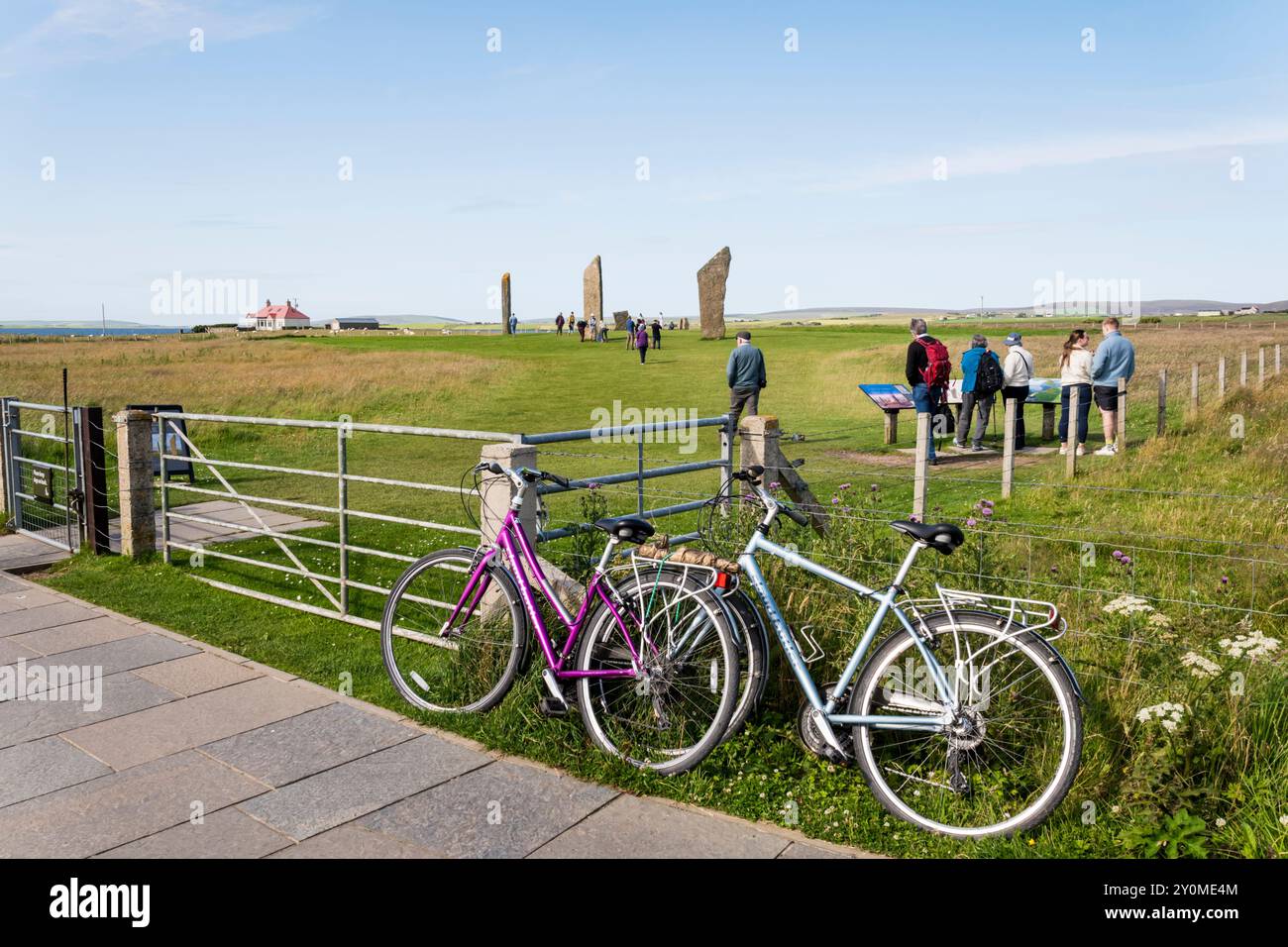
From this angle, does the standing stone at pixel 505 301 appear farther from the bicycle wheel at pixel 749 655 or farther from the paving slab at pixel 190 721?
the bicycle wheel at pixel 749 655

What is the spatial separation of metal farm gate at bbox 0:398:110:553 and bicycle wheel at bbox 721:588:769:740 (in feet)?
23.8

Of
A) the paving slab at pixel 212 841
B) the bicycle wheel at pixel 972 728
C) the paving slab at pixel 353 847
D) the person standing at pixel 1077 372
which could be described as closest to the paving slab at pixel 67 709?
the paving slab at pixel 212 841

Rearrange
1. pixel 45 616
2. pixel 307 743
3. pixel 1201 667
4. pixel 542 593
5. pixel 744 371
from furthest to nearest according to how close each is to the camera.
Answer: pixel 744 371, pixel 45 616, pixel 542 593, pixel 307 743, pixel 1201 667

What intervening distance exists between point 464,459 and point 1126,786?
13.8 meters

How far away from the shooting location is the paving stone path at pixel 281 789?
3977 mm

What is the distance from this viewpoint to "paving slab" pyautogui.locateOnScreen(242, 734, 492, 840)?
422cm

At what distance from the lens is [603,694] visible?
4.79m

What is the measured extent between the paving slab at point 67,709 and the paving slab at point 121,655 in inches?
13.5

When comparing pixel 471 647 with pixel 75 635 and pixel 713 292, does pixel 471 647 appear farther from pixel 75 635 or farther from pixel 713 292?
pixel 713 292

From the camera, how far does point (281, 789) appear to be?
4.50 meters

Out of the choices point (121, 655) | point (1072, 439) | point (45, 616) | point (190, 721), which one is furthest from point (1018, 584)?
point (1072, 439)

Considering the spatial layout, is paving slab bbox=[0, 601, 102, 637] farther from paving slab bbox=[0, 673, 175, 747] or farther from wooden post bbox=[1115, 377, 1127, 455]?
wooden post bbox=[1115, 377, 1127, 455]

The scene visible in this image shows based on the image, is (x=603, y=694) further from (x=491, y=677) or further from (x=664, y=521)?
(x=664, y=521)

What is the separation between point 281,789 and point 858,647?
2.48 m
